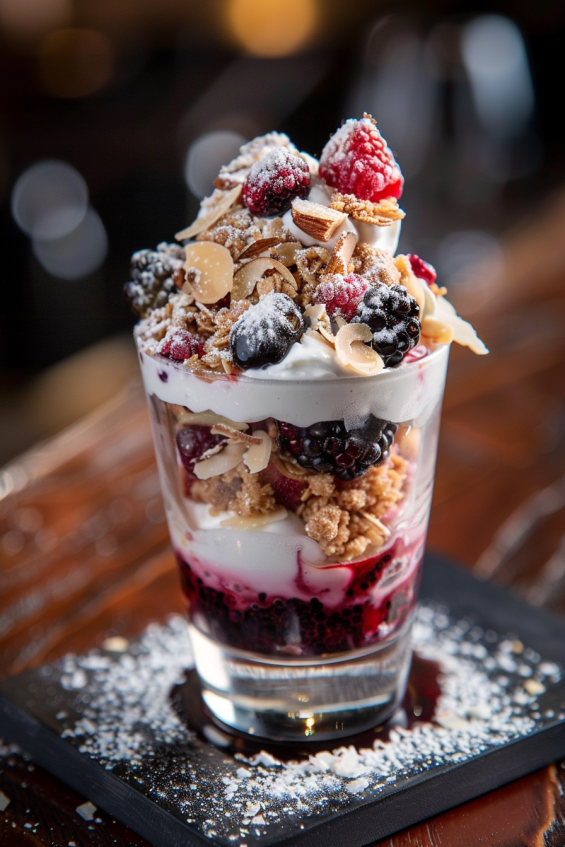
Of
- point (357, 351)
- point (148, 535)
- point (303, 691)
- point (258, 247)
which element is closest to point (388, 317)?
point (357, 351)

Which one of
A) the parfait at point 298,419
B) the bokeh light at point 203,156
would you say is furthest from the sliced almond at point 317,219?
the bokeh light at point 203,156

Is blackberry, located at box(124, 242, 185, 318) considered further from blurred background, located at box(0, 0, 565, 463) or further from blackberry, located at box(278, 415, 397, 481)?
blurred background, located at box(0, 0, 565, 463)

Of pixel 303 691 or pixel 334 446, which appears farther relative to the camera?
pixel 303 691

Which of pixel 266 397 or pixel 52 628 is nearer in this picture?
pixel 266 397

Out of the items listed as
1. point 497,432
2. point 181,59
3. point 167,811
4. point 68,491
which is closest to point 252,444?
point 167,811

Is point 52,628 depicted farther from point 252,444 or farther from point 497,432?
point 497,432

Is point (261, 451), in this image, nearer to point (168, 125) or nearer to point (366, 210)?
point (366, 210)
